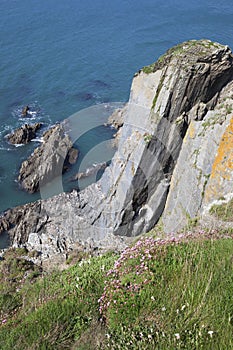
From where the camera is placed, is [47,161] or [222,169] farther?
[47,161]

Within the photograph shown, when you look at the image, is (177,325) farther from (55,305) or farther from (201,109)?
(201,109)

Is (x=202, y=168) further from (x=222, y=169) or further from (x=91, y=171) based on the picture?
(x=91, y=171)

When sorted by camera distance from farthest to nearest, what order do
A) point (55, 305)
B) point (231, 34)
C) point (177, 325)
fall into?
point (231, 34) → point (55, 305) → point (177, 325)

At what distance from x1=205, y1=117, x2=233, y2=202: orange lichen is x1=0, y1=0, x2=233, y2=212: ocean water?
18.6 metres

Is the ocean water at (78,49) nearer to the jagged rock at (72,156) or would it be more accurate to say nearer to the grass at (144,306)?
the jagged rock at (72,156)

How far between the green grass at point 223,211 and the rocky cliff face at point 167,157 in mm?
841

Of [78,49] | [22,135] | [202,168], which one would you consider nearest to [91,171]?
[22,135]

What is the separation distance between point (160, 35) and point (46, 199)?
133 ft

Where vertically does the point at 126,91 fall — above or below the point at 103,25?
below

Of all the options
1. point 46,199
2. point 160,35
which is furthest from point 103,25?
point 46,199

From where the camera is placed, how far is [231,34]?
58.6 meters

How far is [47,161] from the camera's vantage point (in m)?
34.4

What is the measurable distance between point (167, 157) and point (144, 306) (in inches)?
588

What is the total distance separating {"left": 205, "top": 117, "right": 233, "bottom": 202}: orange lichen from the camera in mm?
15617
